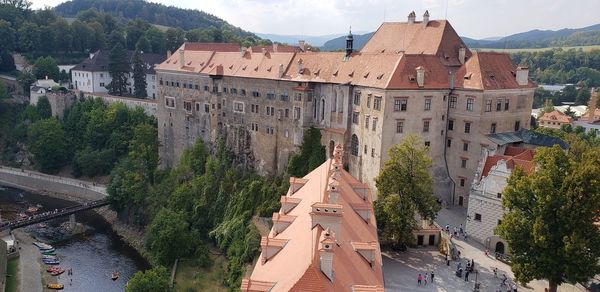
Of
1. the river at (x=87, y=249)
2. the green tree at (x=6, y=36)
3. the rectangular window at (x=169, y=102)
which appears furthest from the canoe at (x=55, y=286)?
the green tree at (x=6, y=36)

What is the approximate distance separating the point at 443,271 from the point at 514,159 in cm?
1037

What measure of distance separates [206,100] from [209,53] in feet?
22.1

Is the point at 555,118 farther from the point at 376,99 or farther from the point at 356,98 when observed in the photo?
the point at 376,99

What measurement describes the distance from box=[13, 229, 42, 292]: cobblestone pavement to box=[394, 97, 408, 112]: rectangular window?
120ft

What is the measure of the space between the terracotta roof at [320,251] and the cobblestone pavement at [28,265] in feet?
104

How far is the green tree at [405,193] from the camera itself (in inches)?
1447

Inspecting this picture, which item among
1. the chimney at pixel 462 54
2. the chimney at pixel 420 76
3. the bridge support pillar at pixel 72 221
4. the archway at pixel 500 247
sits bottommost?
the bridge support pillar at pixel 72 221

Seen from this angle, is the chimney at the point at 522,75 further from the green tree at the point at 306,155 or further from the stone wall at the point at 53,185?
the stone wall at the point at 53,185

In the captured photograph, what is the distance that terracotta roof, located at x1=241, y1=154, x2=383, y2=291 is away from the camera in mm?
20141

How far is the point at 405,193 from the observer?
37531 millimetres

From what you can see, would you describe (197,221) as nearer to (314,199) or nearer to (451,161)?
(451,161)

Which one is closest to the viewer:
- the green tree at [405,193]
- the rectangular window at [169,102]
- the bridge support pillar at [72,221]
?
the green tree at [405,193]

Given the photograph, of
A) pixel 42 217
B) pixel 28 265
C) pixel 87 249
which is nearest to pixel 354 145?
pixel 87 249

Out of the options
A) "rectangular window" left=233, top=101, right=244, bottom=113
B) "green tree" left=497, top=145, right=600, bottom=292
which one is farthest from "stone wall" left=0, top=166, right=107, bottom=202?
"green tree" left=497, top=145, right=600, bottom=292
